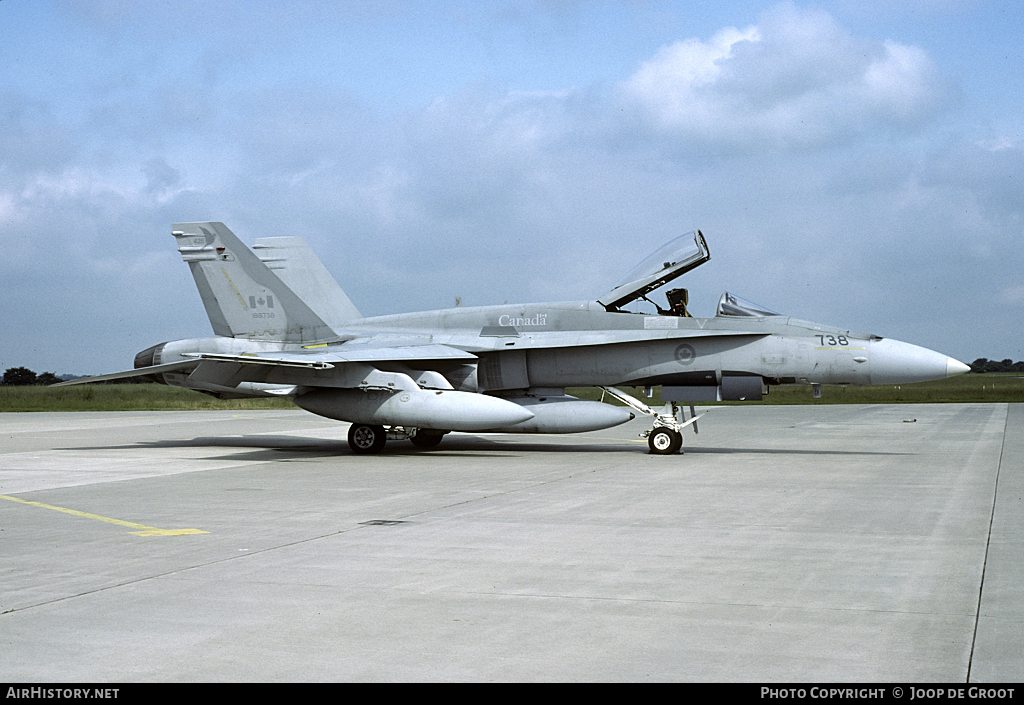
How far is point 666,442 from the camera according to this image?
52.6 feet

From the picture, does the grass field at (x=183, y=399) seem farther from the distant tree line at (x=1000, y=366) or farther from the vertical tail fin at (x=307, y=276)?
the distant tree line at (x=1000, y=366)

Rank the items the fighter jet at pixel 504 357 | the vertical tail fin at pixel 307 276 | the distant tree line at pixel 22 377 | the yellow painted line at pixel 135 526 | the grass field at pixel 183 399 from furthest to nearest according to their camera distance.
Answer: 1. the distant tree line at pixel 22 377
2. the grass field at pixel 183 399
3. the vertical tail fin at pixel 307 276
4. the fighter jet at pixel 504 357
5. the yellow painted line at pixel 135 526

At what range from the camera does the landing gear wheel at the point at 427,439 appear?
1811cm

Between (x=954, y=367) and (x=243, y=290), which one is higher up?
(x=243, y=290)

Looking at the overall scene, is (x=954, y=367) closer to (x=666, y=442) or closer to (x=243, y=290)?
(x=666, y=442)

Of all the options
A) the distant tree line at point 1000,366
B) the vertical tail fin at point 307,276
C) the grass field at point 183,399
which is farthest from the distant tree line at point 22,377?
the distant tree line at point 1000,366

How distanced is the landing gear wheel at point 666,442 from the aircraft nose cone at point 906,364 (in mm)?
3220

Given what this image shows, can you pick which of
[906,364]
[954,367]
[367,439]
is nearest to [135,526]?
[367,439]

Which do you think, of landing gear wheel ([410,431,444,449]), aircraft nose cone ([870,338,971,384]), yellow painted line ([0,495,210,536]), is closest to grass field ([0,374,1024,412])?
landing gear wheel ([410,431,444,449])

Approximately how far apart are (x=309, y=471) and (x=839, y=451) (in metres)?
8.89

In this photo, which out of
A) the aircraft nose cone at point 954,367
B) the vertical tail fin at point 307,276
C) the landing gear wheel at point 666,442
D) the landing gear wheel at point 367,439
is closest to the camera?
the aircraft nose cone at point 954,367

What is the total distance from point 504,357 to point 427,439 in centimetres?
244

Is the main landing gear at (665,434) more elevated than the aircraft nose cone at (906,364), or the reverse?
the aircraft nose cone at (906,364)

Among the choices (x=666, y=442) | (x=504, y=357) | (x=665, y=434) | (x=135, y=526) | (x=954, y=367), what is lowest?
(x=135, y=526)
